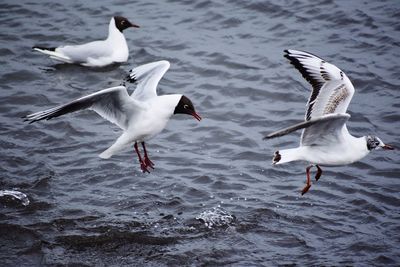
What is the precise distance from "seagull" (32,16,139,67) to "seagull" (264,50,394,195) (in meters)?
4.93

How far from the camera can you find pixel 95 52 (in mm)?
12117

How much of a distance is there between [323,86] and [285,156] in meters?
1.05

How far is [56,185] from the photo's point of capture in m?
8.53

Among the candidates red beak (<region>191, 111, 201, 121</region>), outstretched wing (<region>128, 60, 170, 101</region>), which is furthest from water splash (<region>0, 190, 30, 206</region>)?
red beak (<region>191, 111, 201, 121</region>)

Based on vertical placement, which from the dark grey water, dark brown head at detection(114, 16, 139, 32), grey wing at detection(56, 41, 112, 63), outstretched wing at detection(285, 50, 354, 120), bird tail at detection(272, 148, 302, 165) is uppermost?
outstretched wing at detection(285, 50, 354, 120)

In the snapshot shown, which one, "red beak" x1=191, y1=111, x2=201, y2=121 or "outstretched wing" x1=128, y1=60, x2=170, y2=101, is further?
"outstretched wing" x1=128, y1=60, x2=170, y2=101

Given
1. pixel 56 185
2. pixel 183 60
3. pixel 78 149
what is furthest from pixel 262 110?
pixel 56 185

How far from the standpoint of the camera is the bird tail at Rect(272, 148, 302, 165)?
7414mm

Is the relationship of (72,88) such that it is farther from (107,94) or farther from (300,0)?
(300,0)

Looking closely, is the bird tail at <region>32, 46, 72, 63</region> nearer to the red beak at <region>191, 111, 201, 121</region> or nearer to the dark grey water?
the dark grey water

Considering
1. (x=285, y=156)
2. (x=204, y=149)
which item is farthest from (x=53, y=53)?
(x=285, y=156)

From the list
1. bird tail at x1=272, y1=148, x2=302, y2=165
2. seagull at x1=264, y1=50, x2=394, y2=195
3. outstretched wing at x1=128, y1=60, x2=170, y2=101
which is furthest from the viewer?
outstretched wing at x1=128, y1=60, x2=170, y2=101

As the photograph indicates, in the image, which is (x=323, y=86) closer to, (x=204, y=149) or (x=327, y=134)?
(x=327, y=134)

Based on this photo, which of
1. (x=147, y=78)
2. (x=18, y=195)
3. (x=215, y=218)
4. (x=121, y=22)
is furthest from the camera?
(x=121, y=22)
